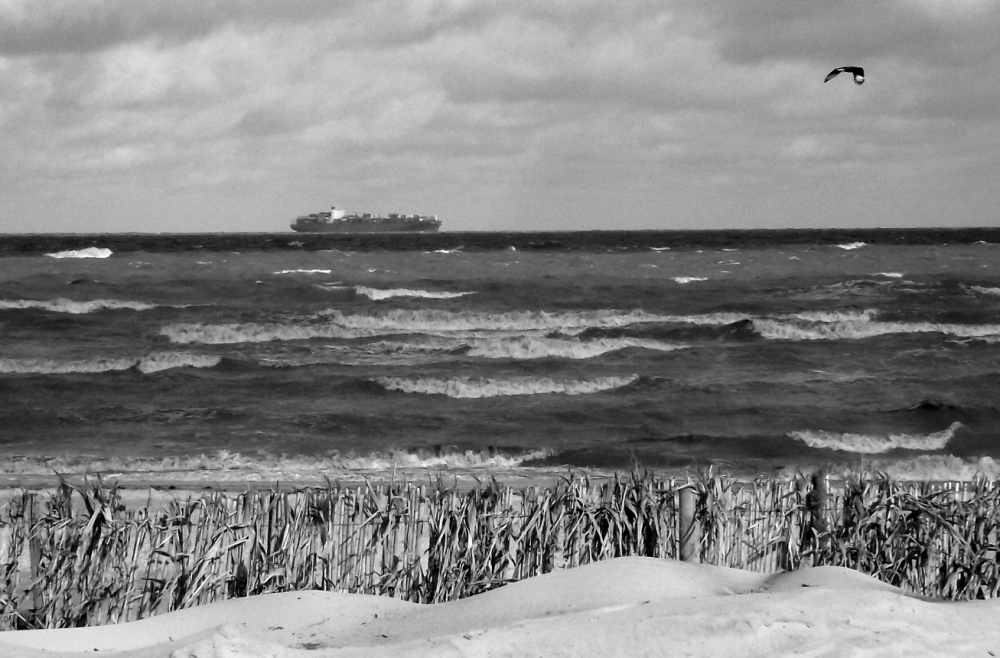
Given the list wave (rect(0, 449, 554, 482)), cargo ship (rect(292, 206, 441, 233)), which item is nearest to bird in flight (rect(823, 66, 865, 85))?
wave (rect(0, 449, 554, 482))

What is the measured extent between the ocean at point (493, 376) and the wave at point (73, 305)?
0.10 m

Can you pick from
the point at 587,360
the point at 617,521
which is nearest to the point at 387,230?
the point at 587,360

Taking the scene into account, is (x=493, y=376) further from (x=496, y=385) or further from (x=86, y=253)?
(x=86, y=253)

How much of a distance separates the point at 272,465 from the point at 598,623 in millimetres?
6686

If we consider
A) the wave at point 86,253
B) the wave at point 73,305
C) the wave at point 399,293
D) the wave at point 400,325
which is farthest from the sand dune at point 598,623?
the wave at point 86,253

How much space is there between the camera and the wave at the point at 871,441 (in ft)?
35.3

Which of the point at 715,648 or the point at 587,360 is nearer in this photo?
the point at 715,648

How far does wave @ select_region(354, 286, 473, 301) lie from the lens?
25.4m

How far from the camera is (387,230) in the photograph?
311ft

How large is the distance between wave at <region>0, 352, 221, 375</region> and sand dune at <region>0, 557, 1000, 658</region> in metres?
11.4

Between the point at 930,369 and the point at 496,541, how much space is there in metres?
12.2

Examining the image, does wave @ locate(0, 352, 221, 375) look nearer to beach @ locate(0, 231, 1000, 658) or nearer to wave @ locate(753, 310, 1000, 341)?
beach @ locate(0, 231, 1000, 658)

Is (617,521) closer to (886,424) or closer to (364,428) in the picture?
(364,428)

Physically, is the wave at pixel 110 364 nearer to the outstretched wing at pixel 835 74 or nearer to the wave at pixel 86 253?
the outstretched wing at pixel 835 74
